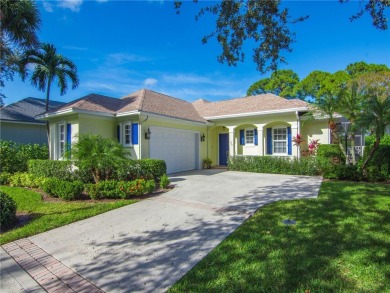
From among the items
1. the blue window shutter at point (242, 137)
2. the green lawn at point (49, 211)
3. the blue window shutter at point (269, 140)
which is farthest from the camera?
the blue window shutter at point (242, 137)

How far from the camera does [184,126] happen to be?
14.8m

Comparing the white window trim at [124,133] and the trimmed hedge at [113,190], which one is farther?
the white window trim at [124,133]

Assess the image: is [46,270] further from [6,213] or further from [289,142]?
[289,142]

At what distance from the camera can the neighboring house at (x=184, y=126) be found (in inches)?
471

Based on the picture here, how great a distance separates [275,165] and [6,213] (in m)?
12.3

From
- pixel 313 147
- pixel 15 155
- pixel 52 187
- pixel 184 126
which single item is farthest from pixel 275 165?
pixel 15 155

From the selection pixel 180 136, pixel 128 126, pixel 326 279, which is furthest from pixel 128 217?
pixel 180 136

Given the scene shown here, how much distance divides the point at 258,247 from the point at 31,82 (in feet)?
58.7

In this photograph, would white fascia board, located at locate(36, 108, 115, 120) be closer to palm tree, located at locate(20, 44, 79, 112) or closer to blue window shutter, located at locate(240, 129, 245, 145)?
palm tree, located at locate(20, 44, 79, 112)

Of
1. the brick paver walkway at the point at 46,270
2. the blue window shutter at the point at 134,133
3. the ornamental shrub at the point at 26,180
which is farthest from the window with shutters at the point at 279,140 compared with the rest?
the brick paver walkway at the point at 46,270

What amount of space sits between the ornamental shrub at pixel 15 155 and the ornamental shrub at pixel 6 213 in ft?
27.8

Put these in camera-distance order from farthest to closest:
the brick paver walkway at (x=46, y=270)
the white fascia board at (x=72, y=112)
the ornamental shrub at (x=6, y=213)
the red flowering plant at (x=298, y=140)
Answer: the red flowering plant at (x=298, y=140)
the white fascia board at (x=72, y=112)
the ornamental shrub at (x=6, y=213)
the brick paver walkway at (x=46, y=270)

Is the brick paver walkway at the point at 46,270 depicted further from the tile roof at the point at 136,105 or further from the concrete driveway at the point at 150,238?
the tile roof at the point at 136,105

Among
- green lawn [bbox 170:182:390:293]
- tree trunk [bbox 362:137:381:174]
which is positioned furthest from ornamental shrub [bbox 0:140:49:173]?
tree trunk [bbox 362:137:381:174]
